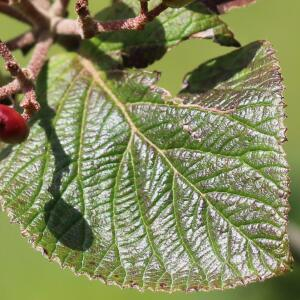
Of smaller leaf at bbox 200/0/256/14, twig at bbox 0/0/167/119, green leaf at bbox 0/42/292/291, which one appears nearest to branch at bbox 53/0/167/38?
twig at bbox 0/0/167/119

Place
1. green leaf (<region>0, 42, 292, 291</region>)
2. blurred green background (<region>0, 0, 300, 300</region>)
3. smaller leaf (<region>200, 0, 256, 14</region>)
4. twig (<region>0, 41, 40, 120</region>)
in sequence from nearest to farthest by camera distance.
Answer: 1. twig (<region>0, 41, 40, 120</region>)
2. green leaf (<region>0, 42, 292, 291</region>)
3. smaller leaf (<region>200, 0, 256, 14</region>)
4. blurred green background (<region>0, 0, 300, 300</region>)

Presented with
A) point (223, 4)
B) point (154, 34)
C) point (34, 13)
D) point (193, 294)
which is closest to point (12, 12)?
point (34, 13)

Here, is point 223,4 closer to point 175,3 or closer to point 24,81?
point 175,3

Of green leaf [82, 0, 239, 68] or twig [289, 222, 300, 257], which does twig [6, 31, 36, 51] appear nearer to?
green leaf [82, 0, 239, 68]

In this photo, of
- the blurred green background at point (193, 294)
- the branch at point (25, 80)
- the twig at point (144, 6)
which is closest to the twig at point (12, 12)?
the branch at point (25, 80)

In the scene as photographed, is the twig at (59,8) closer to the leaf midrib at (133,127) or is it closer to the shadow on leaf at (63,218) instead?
the leaf midrib at (133,127)

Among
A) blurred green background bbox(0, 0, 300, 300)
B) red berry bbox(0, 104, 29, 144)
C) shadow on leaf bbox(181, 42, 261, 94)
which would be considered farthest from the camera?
blurred green background bbox(0, 0, 300, 300)

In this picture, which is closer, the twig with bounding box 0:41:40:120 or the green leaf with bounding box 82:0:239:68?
the twig with bounding box 0:41:40:120

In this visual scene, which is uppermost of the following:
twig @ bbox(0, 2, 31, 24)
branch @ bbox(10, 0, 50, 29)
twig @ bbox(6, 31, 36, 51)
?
twig @ bbox(0, 2, 31, 24)
